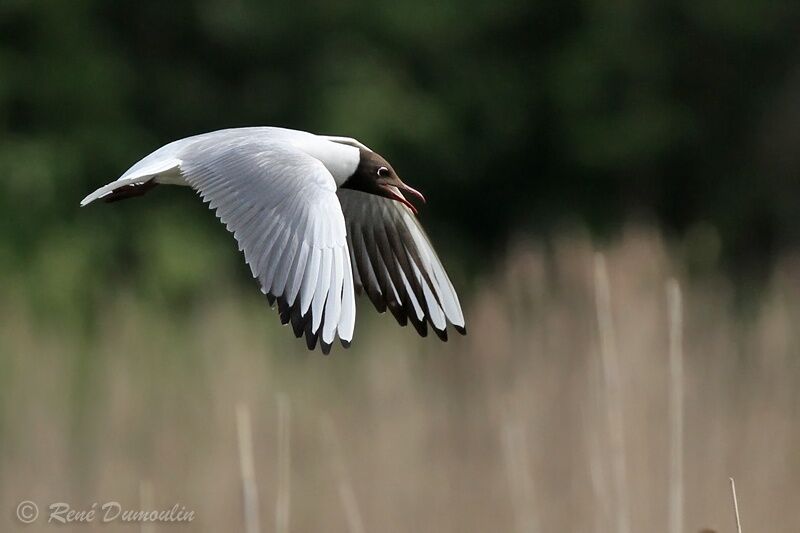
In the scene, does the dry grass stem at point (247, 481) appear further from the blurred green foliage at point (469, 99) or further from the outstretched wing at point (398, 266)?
the blurred green foliage at point (469, 99)

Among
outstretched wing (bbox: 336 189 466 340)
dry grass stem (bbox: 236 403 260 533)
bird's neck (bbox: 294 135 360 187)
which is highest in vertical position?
bird's neck (bbox: 294 135 360 187)

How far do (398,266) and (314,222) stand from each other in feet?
1.20

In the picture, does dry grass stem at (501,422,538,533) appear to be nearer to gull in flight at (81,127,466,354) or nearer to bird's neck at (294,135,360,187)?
gull in flight at (81,127,466,354)

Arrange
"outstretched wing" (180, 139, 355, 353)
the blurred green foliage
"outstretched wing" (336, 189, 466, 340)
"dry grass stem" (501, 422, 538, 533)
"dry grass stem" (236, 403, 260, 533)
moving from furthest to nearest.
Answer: the blurred green foliage < "outstretched wing" (336, 189, 466, 340) < "dry grass stem" (501, 422, 538, 533) < "outstretched wing" (180, 139, 355, 353) < "dry grass stem" (236, 403, 260, 533)

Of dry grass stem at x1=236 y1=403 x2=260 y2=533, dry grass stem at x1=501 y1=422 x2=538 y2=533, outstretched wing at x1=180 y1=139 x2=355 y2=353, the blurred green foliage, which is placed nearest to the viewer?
dry grass stem at x1=236 y1=403 x2=260 y2=533

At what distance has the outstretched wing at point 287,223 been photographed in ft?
6.22

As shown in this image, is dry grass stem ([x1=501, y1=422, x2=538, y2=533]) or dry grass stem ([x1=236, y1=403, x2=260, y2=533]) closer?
dry grass stem ([x1=236, y1=403, x2=260, y2=533])

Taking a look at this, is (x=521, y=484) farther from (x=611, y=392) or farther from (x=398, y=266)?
(x=398, y=266)

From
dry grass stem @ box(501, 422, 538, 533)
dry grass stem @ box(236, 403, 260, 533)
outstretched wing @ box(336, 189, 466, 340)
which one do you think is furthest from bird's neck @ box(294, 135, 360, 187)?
dry grass stem @ box(236, 403, 260, 533)

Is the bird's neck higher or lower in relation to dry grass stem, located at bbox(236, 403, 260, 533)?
higher

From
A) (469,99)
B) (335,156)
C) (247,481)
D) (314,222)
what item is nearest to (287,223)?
(314,222)

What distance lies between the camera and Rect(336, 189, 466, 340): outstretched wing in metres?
2.32

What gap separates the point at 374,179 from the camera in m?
2.38

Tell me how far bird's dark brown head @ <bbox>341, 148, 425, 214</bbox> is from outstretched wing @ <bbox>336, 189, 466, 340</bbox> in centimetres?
6
